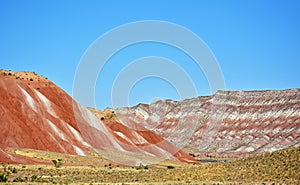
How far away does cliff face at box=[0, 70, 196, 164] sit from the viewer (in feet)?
242

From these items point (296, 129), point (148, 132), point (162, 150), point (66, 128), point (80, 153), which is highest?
point (296, 129)

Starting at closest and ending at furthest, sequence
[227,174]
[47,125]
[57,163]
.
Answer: [227,174], [57,163], [47,125]

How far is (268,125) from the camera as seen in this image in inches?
7672

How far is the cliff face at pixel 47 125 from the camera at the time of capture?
73875mm

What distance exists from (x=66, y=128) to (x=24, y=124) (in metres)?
11.8

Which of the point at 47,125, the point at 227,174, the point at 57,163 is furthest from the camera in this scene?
the point at 47,125

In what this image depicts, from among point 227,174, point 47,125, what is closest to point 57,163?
point 47,125

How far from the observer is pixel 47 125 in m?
83.0

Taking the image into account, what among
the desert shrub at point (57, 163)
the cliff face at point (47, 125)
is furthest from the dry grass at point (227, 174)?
the cliff face at point (47, 125)

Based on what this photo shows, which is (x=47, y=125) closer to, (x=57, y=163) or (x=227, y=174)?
(x=57, y=163)

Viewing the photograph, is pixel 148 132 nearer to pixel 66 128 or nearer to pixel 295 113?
pixel 66 128

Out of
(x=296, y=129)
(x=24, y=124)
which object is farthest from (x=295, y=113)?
(x=24, y=124)

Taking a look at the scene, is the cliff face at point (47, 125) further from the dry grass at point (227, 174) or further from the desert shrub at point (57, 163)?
the dry grass at point (227, 174)

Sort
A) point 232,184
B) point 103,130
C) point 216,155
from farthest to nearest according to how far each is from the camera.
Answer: point 216,155 → point 103,130 → point 232,184
